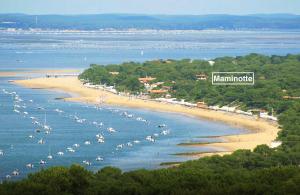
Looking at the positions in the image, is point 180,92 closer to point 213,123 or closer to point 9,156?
point 213,123

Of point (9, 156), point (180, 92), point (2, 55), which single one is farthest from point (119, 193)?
point (2, 55)

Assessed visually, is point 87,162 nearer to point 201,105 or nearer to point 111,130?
point 111,130

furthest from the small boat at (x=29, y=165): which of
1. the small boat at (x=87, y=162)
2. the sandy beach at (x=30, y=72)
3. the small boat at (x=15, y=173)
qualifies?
the sandy beach at (x=30, y=72)

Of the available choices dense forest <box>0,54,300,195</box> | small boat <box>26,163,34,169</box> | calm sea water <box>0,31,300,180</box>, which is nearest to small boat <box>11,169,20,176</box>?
calm sea water <box>0,31,300,180</box>

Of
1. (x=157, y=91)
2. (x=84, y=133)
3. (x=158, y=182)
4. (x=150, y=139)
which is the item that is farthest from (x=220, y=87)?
(x=158, y=182)

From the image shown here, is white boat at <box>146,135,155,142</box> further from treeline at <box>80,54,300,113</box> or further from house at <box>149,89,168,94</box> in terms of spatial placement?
house at <box>149,89,168,94</box>
